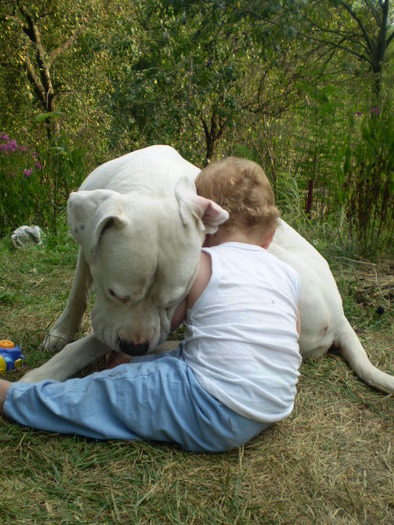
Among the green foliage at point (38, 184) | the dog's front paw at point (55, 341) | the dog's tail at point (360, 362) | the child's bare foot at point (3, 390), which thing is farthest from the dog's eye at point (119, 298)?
the green foliage at point (38, 184)

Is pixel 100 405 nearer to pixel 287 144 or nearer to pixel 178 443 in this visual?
pixel 178 443

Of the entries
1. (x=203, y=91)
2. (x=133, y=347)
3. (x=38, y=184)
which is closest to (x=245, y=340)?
(x=133, y=347)

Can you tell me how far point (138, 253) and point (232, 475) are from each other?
87 centimetres

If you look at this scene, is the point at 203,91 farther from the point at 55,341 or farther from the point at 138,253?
the point at 138,253

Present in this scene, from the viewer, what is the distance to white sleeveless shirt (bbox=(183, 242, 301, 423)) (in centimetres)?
203

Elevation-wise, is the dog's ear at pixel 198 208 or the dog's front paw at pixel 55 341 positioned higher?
the dog's ear at pixel 198 208

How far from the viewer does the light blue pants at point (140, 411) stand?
201 centimetres

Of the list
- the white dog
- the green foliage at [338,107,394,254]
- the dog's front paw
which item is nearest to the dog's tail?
the white dog

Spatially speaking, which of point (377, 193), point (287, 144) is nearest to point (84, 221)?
point (377, 193)

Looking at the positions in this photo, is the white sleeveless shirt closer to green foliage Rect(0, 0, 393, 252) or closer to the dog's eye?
the dog's eye

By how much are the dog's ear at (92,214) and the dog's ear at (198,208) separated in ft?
0.87

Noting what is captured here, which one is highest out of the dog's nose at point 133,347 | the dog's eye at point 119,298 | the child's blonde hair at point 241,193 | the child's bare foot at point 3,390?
A: the child's blonde hair at point 241,193

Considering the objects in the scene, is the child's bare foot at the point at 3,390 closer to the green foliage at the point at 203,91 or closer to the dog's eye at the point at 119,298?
the dog's eye at the point at 119,298

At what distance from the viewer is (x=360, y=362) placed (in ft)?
9.37
